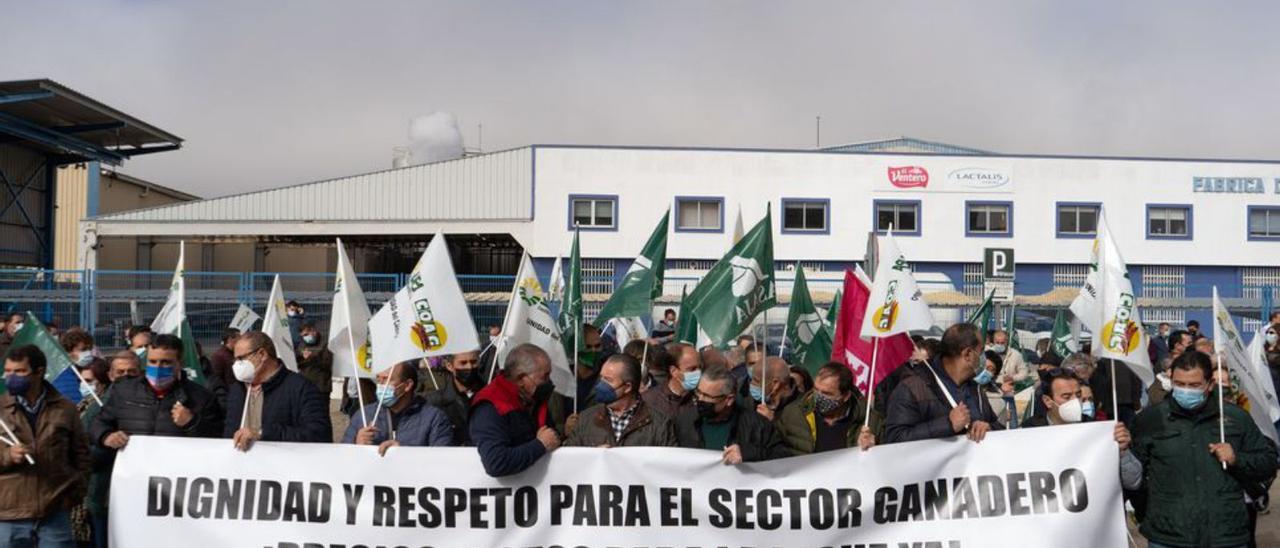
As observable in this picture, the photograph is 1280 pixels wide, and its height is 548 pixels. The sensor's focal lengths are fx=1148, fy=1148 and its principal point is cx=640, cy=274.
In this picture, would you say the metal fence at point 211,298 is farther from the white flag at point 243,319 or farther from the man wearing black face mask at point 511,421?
the man wearing black face mask at point 511,421

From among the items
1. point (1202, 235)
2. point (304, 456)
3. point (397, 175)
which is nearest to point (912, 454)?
point (304, 456)

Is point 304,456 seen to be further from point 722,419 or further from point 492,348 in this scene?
point 492,348

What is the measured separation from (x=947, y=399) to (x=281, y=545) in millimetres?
3694

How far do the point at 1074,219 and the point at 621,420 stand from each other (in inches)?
1321

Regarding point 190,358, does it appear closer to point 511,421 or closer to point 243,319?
point 511,421

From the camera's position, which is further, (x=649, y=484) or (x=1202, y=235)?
(x=1202, y=235)

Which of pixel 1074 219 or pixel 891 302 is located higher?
pixel 1074 219

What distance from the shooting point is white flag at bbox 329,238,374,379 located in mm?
7645

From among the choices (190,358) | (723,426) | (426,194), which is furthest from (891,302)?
(426,194)

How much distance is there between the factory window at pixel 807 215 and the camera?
3641 centimetres

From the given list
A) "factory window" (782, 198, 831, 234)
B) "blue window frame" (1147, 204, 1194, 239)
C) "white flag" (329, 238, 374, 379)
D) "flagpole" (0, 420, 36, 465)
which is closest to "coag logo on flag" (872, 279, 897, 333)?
"white flag" (329, 238, 374, 379)

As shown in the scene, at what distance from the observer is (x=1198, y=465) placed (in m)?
5.73

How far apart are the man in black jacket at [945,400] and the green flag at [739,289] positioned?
192 centimetres

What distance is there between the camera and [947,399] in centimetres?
632
